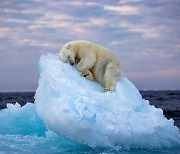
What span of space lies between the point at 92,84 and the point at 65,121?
2.21 metres

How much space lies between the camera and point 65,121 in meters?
10.9

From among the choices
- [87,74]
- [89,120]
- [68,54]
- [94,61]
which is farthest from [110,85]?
[89,120]

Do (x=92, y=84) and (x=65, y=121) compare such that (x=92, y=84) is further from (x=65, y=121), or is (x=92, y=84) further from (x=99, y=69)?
(x=65, y=121)

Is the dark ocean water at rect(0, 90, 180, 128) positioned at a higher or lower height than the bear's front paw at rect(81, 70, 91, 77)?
lower

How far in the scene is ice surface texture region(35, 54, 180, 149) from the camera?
435 inches

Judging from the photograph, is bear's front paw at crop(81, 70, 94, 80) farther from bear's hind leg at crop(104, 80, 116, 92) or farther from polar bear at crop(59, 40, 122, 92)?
bear's hind leg at crop(104, 80, 116, 92)

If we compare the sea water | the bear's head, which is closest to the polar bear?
the bear's head

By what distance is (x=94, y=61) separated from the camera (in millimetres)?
13156

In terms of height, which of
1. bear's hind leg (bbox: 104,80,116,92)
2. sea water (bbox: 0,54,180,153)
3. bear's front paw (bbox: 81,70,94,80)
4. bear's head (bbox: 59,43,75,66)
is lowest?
sea water (bbox: 0,54,180,153)

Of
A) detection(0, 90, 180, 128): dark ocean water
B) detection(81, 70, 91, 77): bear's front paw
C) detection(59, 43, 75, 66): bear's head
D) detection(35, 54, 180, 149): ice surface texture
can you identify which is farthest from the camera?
detection(0, 90, 180, 128): dark ocean water

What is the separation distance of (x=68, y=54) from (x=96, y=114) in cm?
280

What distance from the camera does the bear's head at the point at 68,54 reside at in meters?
13.2

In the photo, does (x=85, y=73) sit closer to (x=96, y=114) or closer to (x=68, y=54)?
(x=68, y=54)

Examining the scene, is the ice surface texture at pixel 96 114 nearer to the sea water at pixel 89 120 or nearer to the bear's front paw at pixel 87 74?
the sea water at pixel 89 120
